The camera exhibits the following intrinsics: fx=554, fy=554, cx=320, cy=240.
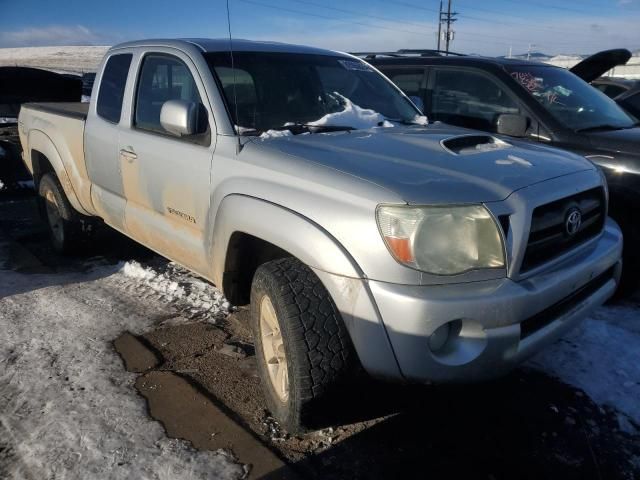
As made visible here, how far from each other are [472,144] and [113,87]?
8.77 ft

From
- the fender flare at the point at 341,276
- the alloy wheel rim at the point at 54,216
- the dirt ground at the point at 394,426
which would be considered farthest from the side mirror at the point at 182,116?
the alloy wheel rim at the point at 54,216

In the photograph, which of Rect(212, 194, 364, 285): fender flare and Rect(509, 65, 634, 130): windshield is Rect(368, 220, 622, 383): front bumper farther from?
Rect(509, 65, 634, 130): windshield

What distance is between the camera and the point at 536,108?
4.42 m

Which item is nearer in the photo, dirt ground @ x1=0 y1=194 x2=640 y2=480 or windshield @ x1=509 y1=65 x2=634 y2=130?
dirt ground @ x1=0 y1=194 x2=640 y2=480

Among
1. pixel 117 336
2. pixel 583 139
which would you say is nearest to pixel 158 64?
pixel 117 336

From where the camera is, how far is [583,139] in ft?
13.7

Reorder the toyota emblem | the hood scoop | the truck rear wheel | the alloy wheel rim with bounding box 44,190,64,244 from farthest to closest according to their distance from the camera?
the alloy wheel rim with bounding box 44,190,64,244
the truck rear wheel
the hood scoop
the toyota emblem

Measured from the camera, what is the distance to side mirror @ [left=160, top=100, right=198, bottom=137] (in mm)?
2879

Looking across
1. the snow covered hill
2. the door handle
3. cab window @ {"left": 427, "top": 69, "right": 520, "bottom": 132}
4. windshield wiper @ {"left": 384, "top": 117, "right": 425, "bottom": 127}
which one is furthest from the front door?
the snow covered hill

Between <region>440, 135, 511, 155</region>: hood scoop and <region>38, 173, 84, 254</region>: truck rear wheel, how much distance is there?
3523 millimetres

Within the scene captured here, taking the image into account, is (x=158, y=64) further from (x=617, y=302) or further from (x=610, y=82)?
(x=610, y=82)

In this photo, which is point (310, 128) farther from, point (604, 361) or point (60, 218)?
point (60, 218)

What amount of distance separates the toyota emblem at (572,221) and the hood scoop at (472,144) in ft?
1.66

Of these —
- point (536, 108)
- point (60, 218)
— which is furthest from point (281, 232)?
point (60, 218)
